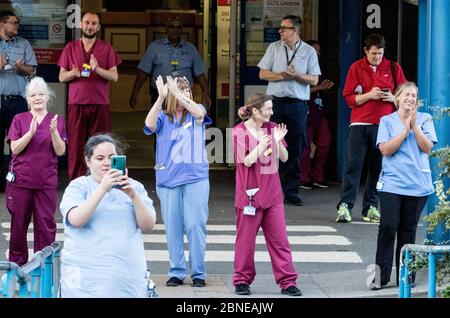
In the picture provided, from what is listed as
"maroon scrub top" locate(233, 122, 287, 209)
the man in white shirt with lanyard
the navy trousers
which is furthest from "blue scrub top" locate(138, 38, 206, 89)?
"maroon scrub top" locate(233, 122, 287, 209)

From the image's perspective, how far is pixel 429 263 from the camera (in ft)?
27.6

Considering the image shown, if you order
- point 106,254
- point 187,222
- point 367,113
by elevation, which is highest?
point 367,113

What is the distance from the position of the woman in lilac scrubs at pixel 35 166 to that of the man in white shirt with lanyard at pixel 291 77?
13.9 feet

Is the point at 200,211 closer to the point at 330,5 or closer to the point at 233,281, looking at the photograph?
the point at 233,281

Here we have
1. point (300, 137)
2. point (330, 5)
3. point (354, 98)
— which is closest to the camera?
point (354, 98)

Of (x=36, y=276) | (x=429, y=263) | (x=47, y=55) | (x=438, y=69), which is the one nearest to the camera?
(x=36, y=276)

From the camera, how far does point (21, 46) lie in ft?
48.7

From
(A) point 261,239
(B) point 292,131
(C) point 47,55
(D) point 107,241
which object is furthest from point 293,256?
(C) point 47,55

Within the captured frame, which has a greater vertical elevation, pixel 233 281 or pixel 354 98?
pixel 354 98

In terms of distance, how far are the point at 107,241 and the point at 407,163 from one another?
3667 mm

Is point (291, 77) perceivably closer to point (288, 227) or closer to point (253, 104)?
point (288, 227)

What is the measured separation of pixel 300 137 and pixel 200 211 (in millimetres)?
4346

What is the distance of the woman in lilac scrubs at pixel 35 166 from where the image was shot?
10.8m
